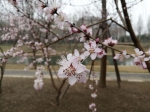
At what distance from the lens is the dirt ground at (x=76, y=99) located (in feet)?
15.5

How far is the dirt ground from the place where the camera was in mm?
4719

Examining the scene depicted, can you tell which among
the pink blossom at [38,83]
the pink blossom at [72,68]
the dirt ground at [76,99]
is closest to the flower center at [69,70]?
the pink blossom at [72,68]

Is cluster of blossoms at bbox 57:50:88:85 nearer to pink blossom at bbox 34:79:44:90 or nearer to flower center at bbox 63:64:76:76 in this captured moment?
flower center at bbox 63:64:76:76

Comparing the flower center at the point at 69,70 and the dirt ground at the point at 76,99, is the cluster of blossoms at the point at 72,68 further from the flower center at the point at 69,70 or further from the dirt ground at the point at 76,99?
the dirt ground at the point at 76,99

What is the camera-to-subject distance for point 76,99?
17.5 ft

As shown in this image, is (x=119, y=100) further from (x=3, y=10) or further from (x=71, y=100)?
(x=3, y=10)

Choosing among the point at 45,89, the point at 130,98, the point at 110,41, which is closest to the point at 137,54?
the point at 110,41

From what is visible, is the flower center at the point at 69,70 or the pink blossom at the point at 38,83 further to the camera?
the pink blossom at the point at 38,83

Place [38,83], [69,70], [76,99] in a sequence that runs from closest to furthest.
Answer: [69,70], [38,83], [76,99]

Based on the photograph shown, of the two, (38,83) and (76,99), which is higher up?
(38,83)

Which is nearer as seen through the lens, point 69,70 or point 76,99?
point 69,70

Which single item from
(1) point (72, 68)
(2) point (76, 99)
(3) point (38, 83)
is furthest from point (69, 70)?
(2) point (76, 99)

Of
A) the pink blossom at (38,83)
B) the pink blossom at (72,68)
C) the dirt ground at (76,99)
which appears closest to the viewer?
the pink blossom at (72,68)

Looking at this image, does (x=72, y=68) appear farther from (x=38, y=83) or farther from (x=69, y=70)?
(x=38, y=83)
